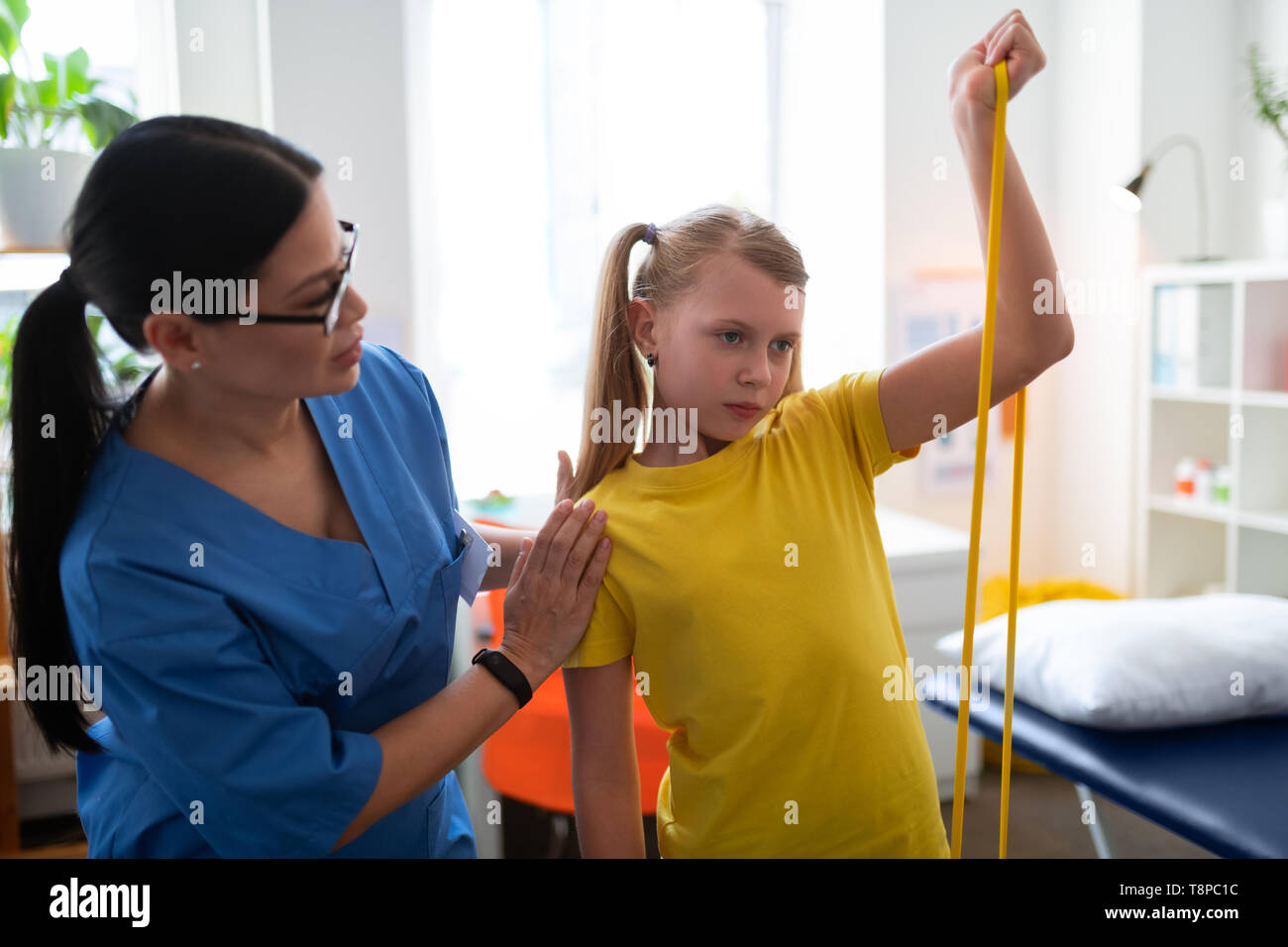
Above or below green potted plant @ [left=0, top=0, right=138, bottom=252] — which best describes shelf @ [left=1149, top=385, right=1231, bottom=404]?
below

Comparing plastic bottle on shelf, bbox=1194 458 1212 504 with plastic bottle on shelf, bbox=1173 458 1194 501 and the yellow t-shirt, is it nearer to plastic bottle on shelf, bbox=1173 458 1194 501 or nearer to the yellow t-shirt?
plastic bottle on shelf, bbox=1173 458 1194 501

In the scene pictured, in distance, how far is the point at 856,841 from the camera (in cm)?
97

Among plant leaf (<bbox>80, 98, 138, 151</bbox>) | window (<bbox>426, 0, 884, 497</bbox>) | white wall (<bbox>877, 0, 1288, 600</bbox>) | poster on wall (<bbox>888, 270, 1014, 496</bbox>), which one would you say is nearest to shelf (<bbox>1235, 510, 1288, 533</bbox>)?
white wall (<bbox>877, 0, 1288, 600</bbox>)

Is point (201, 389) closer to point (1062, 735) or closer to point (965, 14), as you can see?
point (1062, 735)

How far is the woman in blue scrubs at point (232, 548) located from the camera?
31.9 inches

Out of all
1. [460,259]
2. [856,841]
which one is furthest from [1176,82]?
[856,841]

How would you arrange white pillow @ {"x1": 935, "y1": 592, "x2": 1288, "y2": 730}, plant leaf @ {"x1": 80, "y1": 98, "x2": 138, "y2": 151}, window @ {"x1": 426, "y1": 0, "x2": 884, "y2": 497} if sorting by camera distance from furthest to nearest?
window @ {"x1": 426, "y1": 0, "x2": 884, "y2": 497}, plant leaf @ {"x1": 80, "y1": 98, "x2": 138, "y2": 151}, white pillow @ {"x1": 935, "y1": 592, "x2": 1288, "y2": 730}

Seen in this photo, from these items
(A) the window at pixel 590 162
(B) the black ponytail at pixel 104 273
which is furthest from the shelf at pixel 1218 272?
(B) the black ponytail at pixel 104 273

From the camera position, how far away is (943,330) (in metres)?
3.25

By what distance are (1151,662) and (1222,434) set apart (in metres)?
1.89

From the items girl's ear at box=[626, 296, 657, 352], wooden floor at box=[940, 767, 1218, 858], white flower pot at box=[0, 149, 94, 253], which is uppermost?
white flower pot at box=[0, 149, 94, 253]

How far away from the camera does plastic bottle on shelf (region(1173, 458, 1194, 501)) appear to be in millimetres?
2891

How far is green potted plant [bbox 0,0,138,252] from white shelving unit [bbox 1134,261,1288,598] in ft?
8.70

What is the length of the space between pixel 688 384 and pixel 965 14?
2.65 metres
